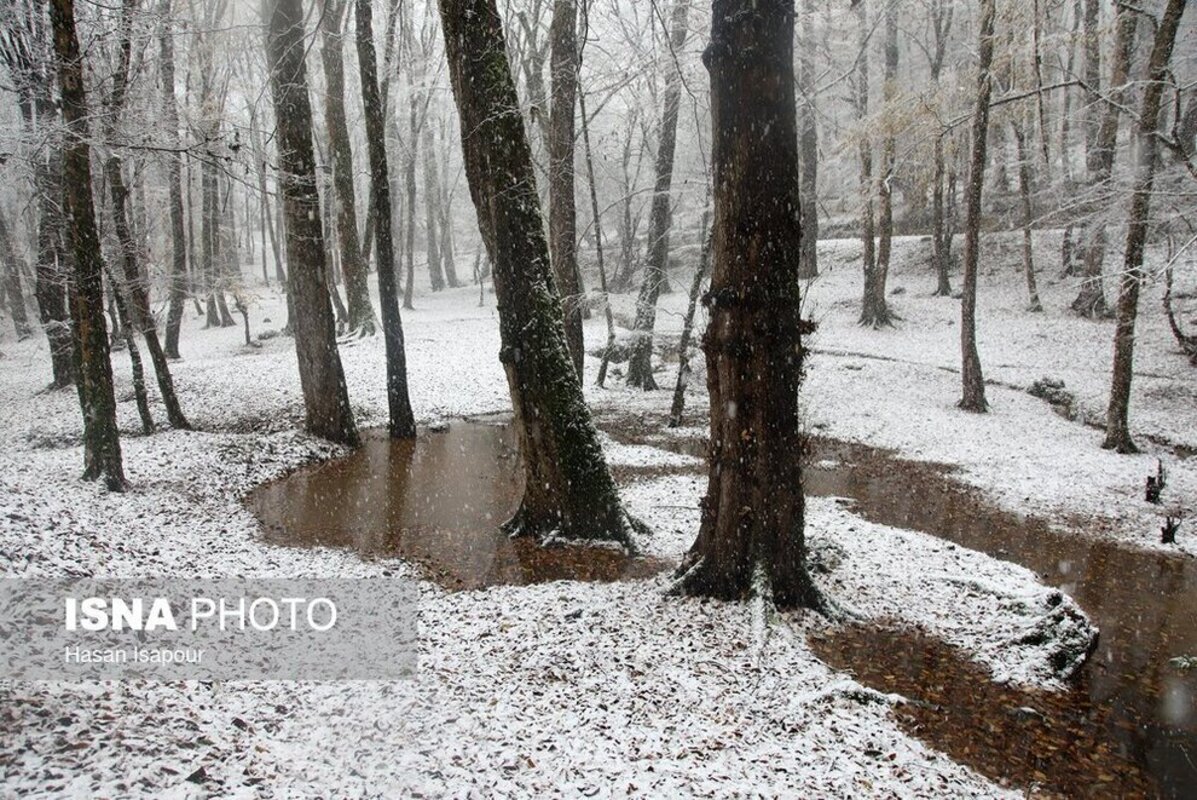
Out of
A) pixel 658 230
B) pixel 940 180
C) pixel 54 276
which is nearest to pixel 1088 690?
pixel 658 230

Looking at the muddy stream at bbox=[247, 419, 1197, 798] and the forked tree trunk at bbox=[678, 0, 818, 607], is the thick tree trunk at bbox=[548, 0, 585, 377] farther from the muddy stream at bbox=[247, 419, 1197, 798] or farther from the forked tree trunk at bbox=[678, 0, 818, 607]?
the forked tree trunk at bbox=[678, 0, 818, 607]

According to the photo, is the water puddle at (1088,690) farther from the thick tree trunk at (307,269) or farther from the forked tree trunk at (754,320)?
the thick tree trunk at (307,269)

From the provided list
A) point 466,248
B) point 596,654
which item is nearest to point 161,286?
point 596,654

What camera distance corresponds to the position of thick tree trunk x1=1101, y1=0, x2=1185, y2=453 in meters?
11.2

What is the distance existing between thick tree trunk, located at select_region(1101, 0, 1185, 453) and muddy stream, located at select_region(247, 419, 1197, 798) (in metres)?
3.63

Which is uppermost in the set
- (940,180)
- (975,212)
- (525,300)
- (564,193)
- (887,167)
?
(887,167)

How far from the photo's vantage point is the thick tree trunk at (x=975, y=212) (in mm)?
13852

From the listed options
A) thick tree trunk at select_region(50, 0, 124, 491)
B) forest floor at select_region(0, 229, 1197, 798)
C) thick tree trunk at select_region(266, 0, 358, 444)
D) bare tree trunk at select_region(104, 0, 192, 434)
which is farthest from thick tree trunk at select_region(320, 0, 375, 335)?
thick tree trunk at select_region(50, 0, 124, 491)

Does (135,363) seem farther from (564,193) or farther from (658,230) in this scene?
(658,230)

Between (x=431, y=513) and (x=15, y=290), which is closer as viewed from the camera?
(x=431, y=513)

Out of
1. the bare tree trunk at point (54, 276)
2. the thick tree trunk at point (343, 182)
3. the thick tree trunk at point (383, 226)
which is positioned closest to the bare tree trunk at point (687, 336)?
the thick tree trunk at point (383, 226)

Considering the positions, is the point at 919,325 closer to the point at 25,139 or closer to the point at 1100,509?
the point at 1100,509

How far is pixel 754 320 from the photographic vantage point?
16.8 feet

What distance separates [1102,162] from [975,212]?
817 centimetres
